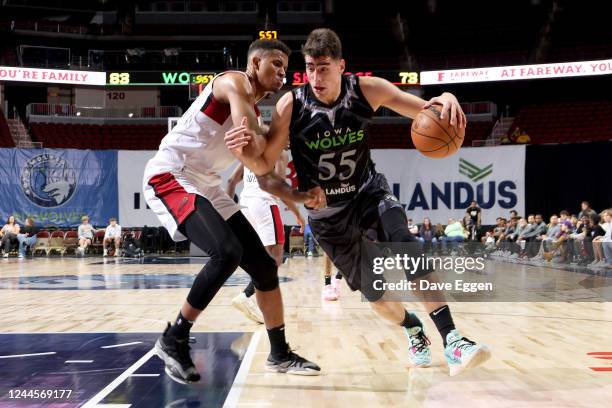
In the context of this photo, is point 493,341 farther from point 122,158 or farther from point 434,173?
point 122,158

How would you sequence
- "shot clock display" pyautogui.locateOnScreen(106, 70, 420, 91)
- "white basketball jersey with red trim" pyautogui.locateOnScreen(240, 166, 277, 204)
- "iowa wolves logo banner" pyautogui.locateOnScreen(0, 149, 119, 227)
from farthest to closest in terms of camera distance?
"shot clock display" pyautogui.locateOnScreen(106, 70, 420, 91) → "iowa wolves logo banner" pyautogui.locateOnScreen(0, 149, 119, 227) → "white basketball jersey with red trim" pyautogui.locateOnScreen(240, 166, 277, 204)

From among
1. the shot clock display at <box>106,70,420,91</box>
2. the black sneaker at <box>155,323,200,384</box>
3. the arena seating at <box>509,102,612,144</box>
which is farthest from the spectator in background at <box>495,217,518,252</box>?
the black sneaker at <box>155,323,200,384</box>

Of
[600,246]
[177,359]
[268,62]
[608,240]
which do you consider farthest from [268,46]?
[608,240]

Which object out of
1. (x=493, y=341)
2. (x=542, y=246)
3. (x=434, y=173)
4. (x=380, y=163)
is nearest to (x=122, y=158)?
(x=380, y=163)

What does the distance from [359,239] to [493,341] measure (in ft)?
4.80

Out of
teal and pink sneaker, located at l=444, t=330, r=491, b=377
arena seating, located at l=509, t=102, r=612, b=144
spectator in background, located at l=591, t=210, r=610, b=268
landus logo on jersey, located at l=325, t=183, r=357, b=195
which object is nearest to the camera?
teal and pink sneaker, located at l=444, t=330, r=491, b=377

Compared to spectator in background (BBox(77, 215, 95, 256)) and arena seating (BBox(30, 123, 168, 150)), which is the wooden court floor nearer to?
spectator in background (BBox(77, 215, 95, 256))

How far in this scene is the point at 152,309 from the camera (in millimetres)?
6066

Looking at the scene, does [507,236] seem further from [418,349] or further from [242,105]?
[242,105]

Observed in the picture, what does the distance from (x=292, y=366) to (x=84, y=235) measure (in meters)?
14.8

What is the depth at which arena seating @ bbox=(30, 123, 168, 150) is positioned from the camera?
77.0 ft

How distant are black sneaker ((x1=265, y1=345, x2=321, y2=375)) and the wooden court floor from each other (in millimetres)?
52

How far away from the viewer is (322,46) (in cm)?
311

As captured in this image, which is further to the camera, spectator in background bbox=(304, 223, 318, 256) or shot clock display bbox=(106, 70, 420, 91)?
shot clock display bbox=(106, 70, 420, 91)
